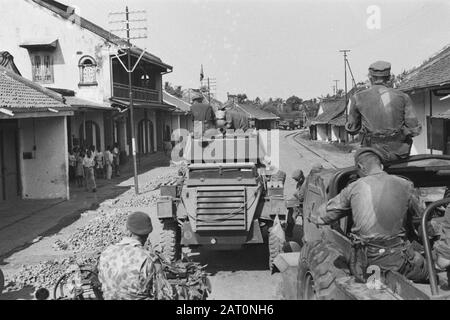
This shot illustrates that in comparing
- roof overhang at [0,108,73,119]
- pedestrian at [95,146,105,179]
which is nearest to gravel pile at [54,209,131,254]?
roof overhang at [0,108,73,119]

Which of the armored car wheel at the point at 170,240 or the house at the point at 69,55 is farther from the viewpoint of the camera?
the house at the point at 69,55

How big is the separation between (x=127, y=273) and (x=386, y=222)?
2112 mm

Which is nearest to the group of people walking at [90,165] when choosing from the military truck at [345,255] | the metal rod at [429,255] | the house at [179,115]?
the military truck at [345,255]

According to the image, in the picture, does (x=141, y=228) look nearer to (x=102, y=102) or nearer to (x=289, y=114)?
(x=102, y=102)

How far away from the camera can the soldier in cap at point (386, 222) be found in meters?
4.32

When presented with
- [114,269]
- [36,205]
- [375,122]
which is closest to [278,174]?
[375,122]

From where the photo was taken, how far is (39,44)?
2606 cm

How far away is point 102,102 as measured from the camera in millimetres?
27562

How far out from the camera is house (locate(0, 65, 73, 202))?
1717cm

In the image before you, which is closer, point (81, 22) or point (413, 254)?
point (413, 254)

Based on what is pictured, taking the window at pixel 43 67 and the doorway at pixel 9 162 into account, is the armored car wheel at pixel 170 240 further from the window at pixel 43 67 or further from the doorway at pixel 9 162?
the window at pixel 43 67

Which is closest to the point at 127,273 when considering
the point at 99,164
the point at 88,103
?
the point at 99,164

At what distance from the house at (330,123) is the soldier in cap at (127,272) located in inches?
1763
